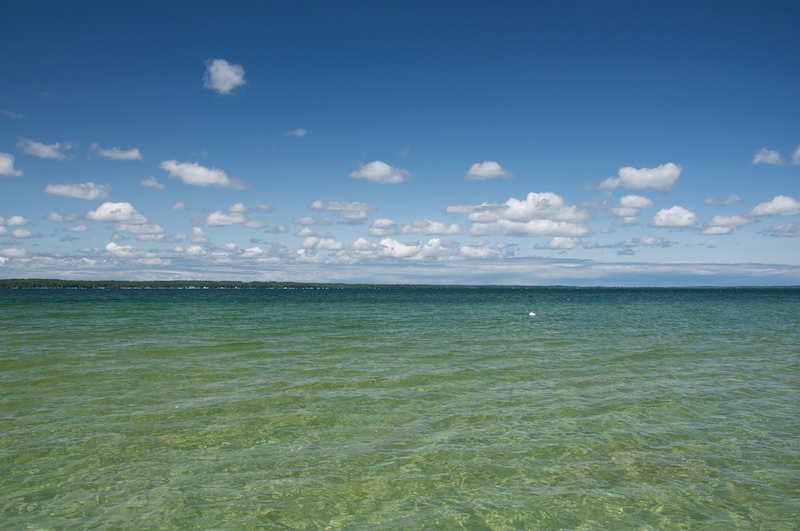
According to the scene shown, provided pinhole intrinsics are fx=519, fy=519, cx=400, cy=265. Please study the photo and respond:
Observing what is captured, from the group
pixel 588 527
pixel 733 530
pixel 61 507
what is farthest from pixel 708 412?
pixel 61 507

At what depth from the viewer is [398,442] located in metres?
10.4

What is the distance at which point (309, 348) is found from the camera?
966 inches

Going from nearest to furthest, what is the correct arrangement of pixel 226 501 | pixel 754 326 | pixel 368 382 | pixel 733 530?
pixel 733 530
pixel 226 501
pixel 368 382
pixel 754 326

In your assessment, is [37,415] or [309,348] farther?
[309,348]

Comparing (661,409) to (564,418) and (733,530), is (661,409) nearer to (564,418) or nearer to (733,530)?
(564,418)

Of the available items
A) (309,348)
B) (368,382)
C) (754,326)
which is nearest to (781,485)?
(368,382)

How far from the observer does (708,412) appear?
12781 millimetres

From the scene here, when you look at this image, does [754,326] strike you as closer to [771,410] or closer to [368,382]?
[771,410]

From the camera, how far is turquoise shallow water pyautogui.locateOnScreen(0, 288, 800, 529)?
7.54m

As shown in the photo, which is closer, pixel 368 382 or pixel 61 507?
pixel 61 507

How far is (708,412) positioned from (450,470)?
25.4 feet

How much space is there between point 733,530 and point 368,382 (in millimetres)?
10725

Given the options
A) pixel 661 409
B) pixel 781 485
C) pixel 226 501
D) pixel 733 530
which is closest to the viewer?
pixel 733 530

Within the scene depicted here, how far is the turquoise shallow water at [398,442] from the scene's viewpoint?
7535mm
